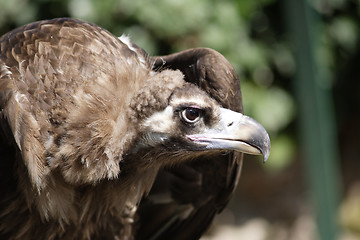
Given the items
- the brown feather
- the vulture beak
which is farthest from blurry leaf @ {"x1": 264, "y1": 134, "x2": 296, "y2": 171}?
the vulture beak

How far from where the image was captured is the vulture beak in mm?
2363

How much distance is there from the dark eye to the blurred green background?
114 cm

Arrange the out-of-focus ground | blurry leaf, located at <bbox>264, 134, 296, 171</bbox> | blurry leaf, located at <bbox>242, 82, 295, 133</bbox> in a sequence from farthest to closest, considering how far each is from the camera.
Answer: the out-of-focus ground < blurry leaf, located at <bbox>264, 134, 296, 171</bbox> < blurry leaf, located at <bbox>242, 82, 295, 133</bbox>

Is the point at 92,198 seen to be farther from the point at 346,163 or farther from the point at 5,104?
the point at 346,163

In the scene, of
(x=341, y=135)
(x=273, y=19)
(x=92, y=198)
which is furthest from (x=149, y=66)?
(x=341, y=135)

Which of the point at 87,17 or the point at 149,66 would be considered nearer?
the point at 149,66

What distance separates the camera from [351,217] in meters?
5.86

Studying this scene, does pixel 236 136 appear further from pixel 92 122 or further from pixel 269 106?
pixel 269 106

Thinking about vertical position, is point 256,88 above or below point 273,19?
below

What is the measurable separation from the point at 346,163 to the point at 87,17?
308 cm

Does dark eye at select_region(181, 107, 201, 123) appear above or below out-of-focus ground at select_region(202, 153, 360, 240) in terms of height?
Answer: above

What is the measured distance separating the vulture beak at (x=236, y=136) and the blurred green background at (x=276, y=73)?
1060 millimetres

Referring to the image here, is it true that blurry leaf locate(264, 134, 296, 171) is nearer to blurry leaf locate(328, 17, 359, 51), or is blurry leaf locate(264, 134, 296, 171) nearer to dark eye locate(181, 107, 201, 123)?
blurry leaf locate(328, 17, 359, 51)

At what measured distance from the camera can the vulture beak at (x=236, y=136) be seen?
236 cm
